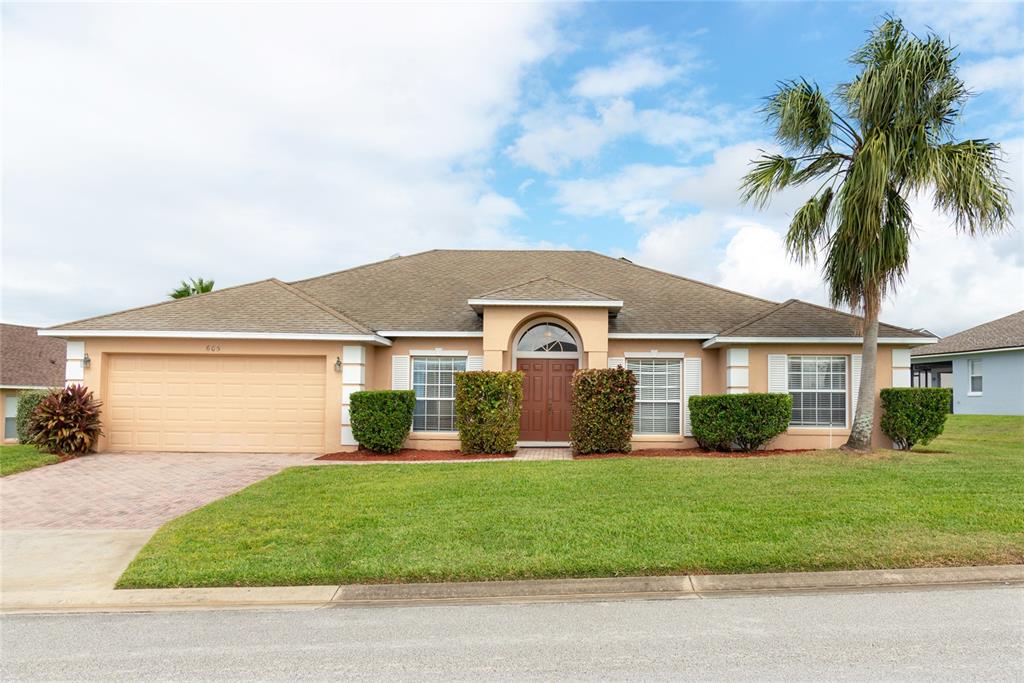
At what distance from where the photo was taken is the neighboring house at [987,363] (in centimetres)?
2527

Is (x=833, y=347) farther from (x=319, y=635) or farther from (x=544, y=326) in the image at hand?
(x=319, y=635)

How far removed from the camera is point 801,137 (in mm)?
13883

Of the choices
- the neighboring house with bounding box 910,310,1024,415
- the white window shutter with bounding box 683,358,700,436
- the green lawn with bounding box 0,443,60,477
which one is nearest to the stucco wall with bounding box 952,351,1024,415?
the neighboring house with bounding box 910,310,1024,415

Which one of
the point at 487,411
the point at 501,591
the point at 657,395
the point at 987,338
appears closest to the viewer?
the point at 501,591

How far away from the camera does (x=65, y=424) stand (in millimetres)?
14688

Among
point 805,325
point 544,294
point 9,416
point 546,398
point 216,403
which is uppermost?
point 544,294

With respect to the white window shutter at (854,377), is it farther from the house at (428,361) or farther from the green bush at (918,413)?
the green bush at (918,413)

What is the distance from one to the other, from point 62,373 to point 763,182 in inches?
1143

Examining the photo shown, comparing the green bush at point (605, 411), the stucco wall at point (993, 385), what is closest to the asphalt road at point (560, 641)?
Answer: the green bush at point (605, 411)

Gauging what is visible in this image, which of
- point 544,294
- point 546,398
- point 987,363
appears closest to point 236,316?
point 544,294

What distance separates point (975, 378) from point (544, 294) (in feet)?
72.0

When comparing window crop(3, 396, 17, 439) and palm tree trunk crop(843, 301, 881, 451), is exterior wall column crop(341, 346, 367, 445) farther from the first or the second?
window crop(3, 396, 17, 439)

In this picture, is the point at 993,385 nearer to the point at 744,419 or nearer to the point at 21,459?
the point at 744,419

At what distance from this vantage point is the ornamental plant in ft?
48.0
